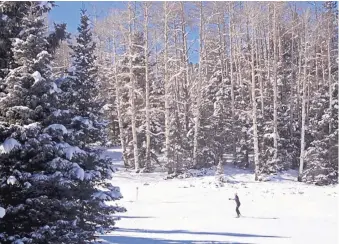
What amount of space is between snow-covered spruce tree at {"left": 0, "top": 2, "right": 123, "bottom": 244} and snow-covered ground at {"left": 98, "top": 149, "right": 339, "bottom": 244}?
6091 mm

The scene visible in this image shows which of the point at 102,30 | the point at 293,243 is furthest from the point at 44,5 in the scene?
the point at 102,30

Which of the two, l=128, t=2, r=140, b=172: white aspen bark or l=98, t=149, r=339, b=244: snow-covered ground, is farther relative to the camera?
l=128, t=2, r=140, b=172: white aspen bark

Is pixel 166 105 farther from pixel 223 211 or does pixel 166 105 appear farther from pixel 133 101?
pixel 223 211

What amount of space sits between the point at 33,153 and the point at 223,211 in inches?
544

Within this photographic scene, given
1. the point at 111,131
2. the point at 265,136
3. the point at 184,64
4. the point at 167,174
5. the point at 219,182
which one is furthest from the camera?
the point at 111,131

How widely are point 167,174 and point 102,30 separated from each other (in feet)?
40.2

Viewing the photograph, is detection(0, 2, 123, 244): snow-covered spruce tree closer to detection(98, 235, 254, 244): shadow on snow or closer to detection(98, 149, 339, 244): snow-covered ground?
detection(98, 235, 254, 244): shadow on snow

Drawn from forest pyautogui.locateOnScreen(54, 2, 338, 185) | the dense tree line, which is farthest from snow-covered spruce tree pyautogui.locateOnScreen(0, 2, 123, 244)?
forest pyautogui.locateOnScreen(54, 2, 338, 185)

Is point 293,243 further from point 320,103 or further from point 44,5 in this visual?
point 320,103

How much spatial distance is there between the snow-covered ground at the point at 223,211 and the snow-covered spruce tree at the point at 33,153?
6.09 metres

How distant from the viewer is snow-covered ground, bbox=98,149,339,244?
15773 mm

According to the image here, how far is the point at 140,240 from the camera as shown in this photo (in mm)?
15047

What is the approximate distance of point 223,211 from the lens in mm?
21062

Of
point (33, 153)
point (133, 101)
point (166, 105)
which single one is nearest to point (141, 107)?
point (133, 101)
